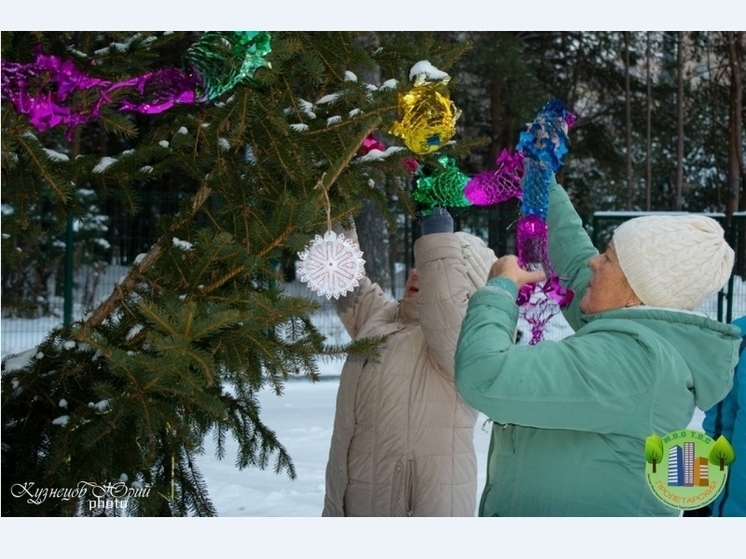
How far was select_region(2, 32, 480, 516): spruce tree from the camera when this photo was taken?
1.69 meters

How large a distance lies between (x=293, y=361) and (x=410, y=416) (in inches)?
21.4

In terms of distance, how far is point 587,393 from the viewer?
1.46m

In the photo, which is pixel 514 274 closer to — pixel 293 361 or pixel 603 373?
pixel 603 373

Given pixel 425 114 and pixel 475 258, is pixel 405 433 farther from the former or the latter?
pixel 425 114

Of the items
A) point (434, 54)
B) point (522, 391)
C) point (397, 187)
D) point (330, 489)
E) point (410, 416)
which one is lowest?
point (330, 489)

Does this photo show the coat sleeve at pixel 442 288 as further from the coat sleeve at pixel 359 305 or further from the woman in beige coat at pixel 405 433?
the coat sleeve at pixel 359 305

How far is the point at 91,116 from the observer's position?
1.75 m

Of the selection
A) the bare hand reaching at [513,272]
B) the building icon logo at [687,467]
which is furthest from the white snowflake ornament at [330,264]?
the building icon logo at [687,467]

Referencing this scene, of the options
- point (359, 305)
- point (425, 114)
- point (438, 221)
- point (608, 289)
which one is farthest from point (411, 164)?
point (608, 289)

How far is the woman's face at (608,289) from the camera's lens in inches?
63.2

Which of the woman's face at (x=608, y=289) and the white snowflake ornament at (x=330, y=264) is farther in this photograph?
the white snowflake ornament at (x=330, y=264)

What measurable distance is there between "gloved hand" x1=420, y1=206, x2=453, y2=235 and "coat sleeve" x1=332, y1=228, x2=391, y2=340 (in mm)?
436

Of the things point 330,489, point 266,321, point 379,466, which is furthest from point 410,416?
point 266,321

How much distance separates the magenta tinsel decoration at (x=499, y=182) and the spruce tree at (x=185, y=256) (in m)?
0.14
